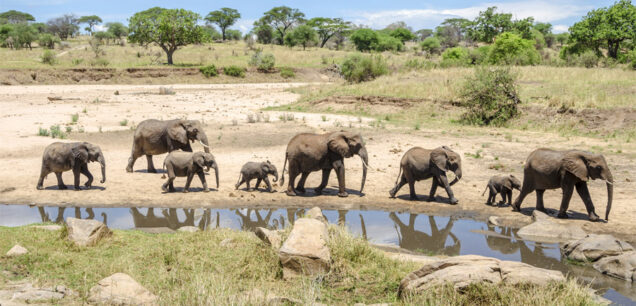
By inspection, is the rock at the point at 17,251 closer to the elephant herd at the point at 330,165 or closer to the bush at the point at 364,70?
the elephant herd at the point at 330,165

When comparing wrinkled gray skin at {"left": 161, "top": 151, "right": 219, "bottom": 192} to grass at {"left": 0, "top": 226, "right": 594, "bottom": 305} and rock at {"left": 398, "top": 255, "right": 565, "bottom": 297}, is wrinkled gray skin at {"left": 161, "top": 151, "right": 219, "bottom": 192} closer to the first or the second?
grass at {"left": 0, "top": 226, "right": 594, "bottom": 305}

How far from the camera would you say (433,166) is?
12.9m

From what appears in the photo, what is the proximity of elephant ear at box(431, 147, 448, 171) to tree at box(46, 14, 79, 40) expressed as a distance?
302 ft

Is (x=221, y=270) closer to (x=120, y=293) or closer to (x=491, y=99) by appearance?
(x=120, y=293)

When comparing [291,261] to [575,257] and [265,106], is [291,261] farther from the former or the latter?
[265,106]

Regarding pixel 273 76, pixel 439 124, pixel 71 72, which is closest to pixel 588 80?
pixel 439 124

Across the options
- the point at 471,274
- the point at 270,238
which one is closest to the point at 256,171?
the point at 270,238

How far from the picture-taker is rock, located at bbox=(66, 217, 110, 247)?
861cm

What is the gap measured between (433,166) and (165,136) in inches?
294

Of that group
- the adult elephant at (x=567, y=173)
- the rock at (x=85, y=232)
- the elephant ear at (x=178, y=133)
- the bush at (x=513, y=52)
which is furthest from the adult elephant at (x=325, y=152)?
the bush at (x=513, y=52)

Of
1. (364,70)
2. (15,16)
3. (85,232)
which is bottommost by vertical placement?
(85,232)

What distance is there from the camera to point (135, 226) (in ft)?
37.6

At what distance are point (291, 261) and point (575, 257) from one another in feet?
16.7

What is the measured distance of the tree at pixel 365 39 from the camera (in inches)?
3250
